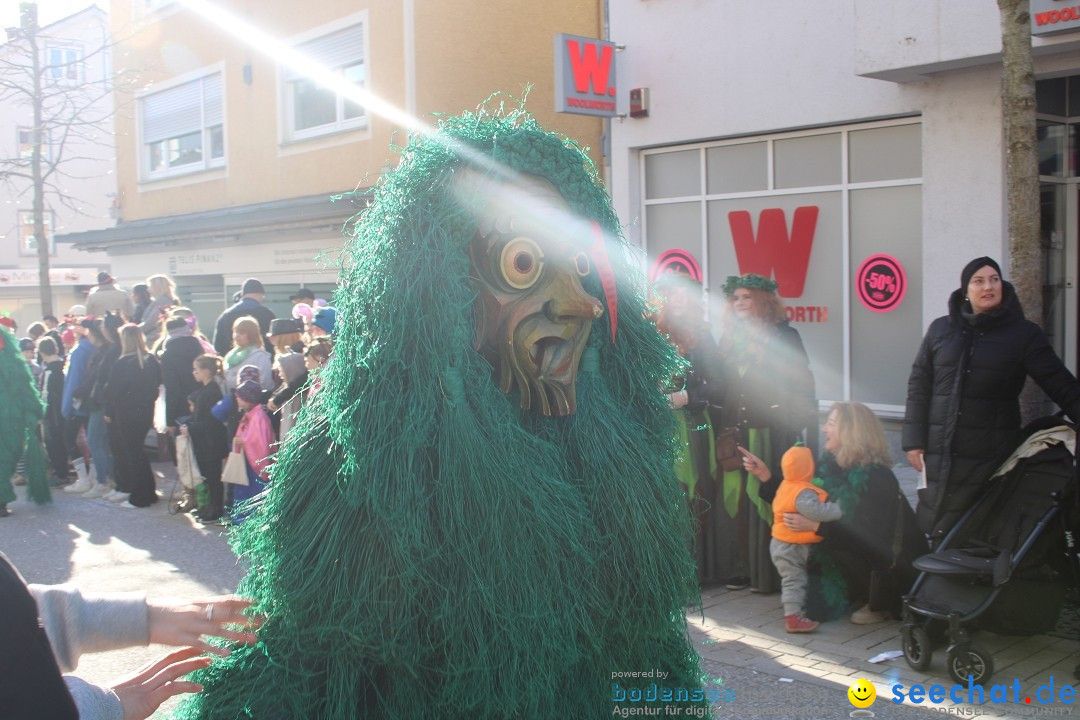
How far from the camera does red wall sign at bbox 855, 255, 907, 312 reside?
9.48 meters

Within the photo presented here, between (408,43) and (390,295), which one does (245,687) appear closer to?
(390,295)

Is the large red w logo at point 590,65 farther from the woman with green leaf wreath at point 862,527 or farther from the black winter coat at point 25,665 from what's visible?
the black winter coat at point 25,665

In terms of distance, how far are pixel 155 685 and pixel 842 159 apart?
8.94 metres

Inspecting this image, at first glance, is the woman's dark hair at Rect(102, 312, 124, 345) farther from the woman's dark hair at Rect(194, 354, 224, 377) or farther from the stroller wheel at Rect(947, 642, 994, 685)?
the stroller wheel at Rect(947, 642, 994, 685)

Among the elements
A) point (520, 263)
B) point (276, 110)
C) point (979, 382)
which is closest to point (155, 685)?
point (520, 263)

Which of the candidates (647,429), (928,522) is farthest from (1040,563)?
(647,429)

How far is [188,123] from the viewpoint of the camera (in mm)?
19562

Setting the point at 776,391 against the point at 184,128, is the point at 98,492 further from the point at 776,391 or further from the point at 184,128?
the point at 184,128

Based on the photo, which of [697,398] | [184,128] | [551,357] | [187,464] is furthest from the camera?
[184,128]

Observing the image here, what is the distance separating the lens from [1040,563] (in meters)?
4.70

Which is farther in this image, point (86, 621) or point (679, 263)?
point (679, 263)

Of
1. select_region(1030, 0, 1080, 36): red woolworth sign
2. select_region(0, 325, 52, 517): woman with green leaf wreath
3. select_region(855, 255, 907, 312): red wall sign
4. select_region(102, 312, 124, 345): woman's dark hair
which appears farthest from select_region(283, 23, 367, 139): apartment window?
select_region(1030, 0, 1080, 36): red woolworth sign

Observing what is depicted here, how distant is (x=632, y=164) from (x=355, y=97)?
5.93 m

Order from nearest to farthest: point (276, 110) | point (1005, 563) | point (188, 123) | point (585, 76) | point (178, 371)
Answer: point (1005, 563)
point (178, 371)
point (585, 76)
point (276, 110)
point (188, 123)
